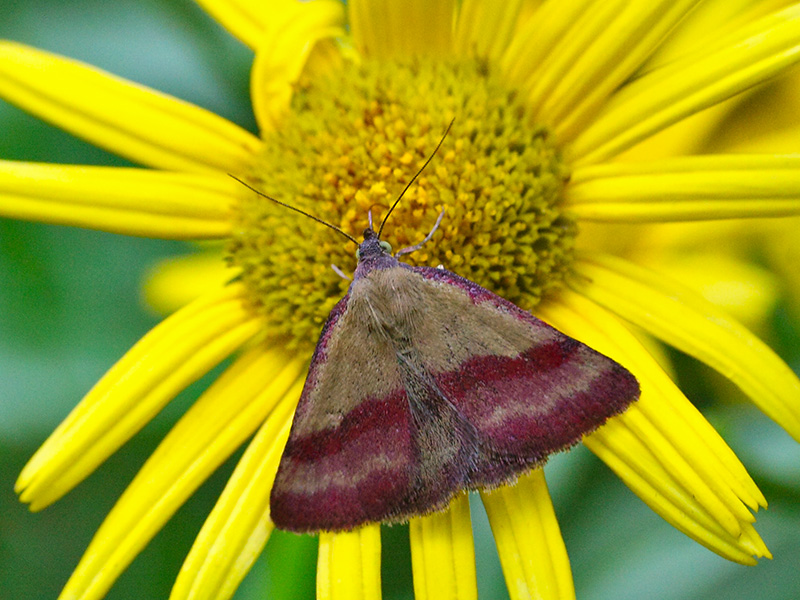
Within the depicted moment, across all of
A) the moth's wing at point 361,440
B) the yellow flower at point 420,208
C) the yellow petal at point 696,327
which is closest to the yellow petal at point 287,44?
the yellow flower at point 420,208

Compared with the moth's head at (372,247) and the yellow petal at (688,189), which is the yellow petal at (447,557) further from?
the yellow petal at (688,189)

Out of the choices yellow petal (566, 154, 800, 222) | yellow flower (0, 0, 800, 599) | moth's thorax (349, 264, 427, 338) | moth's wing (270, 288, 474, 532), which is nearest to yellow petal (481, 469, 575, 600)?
yellow flower (0, 0, 800, 599)

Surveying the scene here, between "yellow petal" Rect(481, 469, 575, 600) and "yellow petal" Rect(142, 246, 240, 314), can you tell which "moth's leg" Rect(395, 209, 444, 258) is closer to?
"yellow petal" Rect(481, 469, 575, 600)

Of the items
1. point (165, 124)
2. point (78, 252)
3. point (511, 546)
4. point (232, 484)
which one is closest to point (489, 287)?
point (511, 546)

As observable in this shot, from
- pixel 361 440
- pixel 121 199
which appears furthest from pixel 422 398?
pixel 121 199

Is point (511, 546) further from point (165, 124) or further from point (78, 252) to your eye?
point (78, 252)

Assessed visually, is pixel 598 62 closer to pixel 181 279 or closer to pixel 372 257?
pixel 372 257
